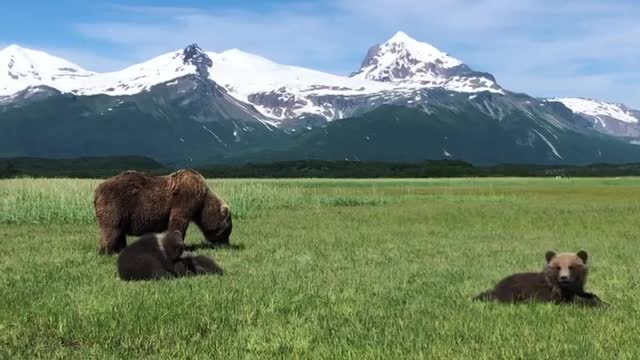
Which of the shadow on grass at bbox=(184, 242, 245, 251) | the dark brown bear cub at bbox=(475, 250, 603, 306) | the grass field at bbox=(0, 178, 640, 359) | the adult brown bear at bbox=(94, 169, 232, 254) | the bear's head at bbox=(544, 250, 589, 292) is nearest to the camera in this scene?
the grass field at bbox=(0, 178, 640, 359)

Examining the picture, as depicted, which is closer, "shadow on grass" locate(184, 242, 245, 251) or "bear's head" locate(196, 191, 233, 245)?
"shadow on grass" locate(184, 242, 245, 251)

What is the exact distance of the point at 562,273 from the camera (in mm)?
11188

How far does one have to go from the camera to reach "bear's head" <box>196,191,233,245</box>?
21219 millimetres

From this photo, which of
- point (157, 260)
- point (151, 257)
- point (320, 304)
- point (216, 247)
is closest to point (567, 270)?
point (320, 304)

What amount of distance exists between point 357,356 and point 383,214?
29505mm

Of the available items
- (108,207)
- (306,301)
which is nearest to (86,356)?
(306,301)

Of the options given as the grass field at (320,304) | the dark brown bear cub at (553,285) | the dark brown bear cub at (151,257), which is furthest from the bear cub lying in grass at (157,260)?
the dark brown bear cub at (553,285)

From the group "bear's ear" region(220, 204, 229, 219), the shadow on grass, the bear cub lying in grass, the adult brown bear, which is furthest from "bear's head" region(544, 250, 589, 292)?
Answer: "bear's ear" region(220, 204, 229, 219)

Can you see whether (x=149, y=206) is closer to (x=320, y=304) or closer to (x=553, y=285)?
(x=320, y=304)

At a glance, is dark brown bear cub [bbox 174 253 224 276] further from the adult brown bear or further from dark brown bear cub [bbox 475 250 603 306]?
dark brown bear cub [bbox 475 250 603 306]

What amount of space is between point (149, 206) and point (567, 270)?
1230cm

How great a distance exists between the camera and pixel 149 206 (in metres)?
20.0

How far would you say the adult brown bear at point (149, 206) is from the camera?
64.2 ft

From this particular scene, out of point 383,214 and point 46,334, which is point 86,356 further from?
point 383,214
